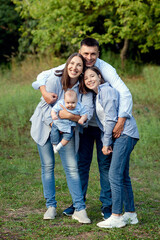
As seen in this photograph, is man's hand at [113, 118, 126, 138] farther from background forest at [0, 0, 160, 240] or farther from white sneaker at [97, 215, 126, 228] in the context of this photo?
background forest at [0, 0, 160, 240]

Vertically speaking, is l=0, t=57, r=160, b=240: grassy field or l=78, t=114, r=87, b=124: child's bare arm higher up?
l=78, t=114, r=87, b=124: child's bare arm

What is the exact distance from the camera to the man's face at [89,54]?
12.5 ft

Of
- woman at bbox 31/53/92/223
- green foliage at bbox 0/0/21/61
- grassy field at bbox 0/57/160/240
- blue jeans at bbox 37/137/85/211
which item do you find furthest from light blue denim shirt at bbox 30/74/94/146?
green foliage at bbox 0/0/21/61

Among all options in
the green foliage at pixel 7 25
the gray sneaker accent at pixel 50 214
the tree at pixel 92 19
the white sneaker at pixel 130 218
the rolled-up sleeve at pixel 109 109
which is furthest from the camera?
the green foliage at pixel 7 25

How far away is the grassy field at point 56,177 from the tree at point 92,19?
1.38 meters

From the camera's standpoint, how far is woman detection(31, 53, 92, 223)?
3.75m

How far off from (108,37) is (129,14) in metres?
1.17

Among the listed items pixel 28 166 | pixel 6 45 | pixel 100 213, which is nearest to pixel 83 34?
pixel 6 45

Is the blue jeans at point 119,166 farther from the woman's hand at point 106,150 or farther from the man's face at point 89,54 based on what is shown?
the man's face at point 89,54

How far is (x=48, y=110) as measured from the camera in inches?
153

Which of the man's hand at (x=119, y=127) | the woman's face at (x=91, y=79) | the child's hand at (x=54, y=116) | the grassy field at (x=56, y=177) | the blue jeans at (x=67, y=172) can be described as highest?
the woman's face at (x=91, y=79)

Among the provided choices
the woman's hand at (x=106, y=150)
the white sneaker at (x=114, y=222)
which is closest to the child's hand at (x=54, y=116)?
the woman's hand at (x=106, y=150)

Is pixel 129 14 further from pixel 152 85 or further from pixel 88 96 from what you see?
pixel 88 96

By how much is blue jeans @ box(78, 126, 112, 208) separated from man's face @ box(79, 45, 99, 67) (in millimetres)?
681
